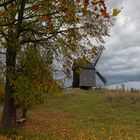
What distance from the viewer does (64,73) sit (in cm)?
2886

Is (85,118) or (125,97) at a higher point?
(125,97)

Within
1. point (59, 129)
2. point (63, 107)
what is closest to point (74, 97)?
point (63, 107)

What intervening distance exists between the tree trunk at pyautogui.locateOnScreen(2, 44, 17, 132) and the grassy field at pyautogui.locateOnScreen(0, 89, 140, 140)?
959 millimetres

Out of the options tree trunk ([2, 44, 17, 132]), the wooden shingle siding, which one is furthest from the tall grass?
tree trunk ([2, 44, 17, 132])

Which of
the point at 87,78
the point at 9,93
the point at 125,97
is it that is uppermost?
the point at 87,78

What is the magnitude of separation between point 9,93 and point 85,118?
13.9 metres

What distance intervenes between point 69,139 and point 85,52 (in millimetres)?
5381

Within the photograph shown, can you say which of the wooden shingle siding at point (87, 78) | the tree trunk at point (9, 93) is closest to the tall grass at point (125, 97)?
the wooden shingle siding at point (87, 78)

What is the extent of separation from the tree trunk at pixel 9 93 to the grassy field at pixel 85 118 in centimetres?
96

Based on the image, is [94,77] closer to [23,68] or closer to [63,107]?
[63,107]

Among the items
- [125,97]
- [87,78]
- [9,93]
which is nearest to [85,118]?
[125,97]

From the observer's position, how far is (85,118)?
41.2 m

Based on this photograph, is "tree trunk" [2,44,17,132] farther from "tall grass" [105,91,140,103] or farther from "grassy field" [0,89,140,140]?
"tall grass" [105,91,140,103]

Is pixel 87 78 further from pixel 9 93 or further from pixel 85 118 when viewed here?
pixel 9 93
